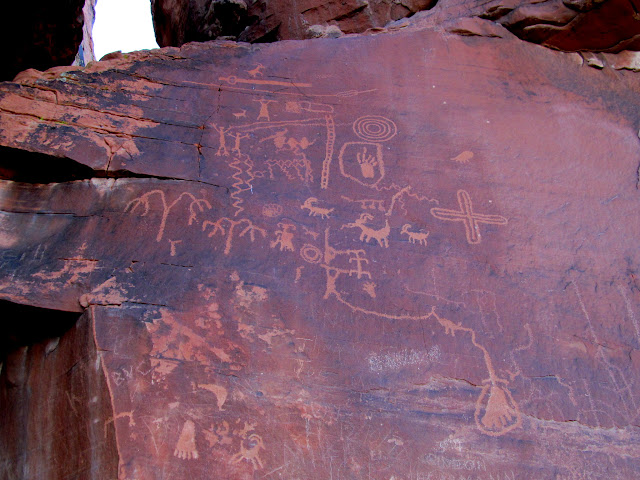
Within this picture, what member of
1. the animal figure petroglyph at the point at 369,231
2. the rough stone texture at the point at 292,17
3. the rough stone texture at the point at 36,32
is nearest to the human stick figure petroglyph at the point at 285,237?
the animal figure petroglyph at the point at 369,231

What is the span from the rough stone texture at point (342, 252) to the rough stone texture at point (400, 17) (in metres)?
0.33

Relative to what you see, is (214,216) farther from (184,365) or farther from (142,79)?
(142,79)

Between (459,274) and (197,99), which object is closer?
(459,274)

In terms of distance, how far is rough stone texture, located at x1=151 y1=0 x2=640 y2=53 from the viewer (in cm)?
432

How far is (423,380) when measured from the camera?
→ 2.79 meters

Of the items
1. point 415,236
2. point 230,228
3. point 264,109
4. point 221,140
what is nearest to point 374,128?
point 264,109

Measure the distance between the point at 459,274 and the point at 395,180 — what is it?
76cm

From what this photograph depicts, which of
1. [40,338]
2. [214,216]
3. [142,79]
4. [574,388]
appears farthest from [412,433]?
[142,79]

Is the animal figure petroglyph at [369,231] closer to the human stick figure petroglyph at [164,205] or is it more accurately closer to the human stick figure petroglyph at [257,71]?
the human stick figure petroglyph at [164,205]

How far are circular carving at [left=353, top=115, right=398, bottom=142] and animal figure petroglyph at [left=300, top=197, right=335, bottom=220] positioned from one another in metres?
0.67

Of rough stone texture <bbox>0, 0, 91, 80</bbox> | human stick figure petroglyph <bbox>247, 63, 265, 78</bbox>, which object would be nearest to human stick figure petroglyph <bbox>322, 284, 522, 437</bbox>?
human stick figure petroglyph <bbox>247, 63, 265, 78</bbox>

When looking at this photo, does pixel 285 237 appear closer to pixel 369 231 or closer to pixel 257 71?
pixel 369 231

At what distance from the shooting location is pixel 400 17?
4.91 meters

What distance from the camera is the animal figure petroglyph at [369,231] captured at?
10.7ft
